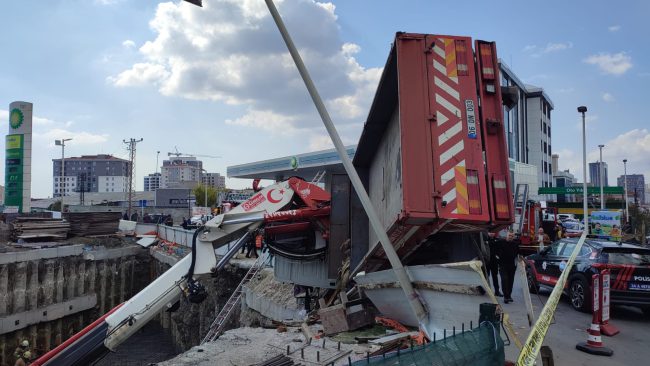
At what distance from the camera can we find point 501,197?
5098 mm

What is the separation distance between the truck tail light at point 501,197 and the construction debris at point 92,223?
26776 millimetres

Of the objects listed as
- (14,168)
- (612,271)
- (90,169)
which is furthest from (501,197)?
(90,169)

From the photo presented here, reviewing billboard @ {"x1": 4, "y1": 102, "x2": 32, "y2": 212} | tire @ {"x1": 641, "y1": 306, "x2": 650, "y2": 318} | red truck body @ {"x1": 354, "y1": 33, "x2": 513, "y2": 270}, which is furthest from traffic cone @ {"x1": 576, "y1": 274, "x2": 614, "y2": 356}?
billboard @ {"x1": 4, "y1": 102, "x2": 32, "y2": 212}

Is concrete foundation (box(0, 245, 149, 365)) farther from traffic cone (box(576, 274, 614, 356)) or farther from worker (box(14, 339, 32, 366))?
traffic cone (box(576, 274, 614, 356))

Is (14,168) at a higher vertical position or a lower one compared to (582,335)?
higher

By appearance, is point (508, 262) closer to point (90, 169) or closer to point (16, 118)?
point (16, 118)

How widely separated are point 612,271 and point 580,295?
1080mm

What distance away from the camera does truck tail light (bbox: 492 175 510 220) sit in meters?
5.02

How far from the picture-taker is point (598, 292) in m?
7.25

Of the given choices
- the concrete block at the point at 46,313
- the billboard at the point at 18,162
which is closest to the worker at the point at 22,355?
the concrete block at the point at 46,313

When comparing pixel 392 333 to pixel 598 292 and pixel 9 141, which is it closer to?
pixel 598 292

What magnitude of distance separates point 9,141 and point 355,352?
38342 millimetres

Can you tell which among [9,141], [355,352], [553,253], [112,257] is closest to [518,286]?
[553,253]

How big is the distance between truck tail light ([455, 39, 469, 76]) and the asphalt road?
11.2 ft
